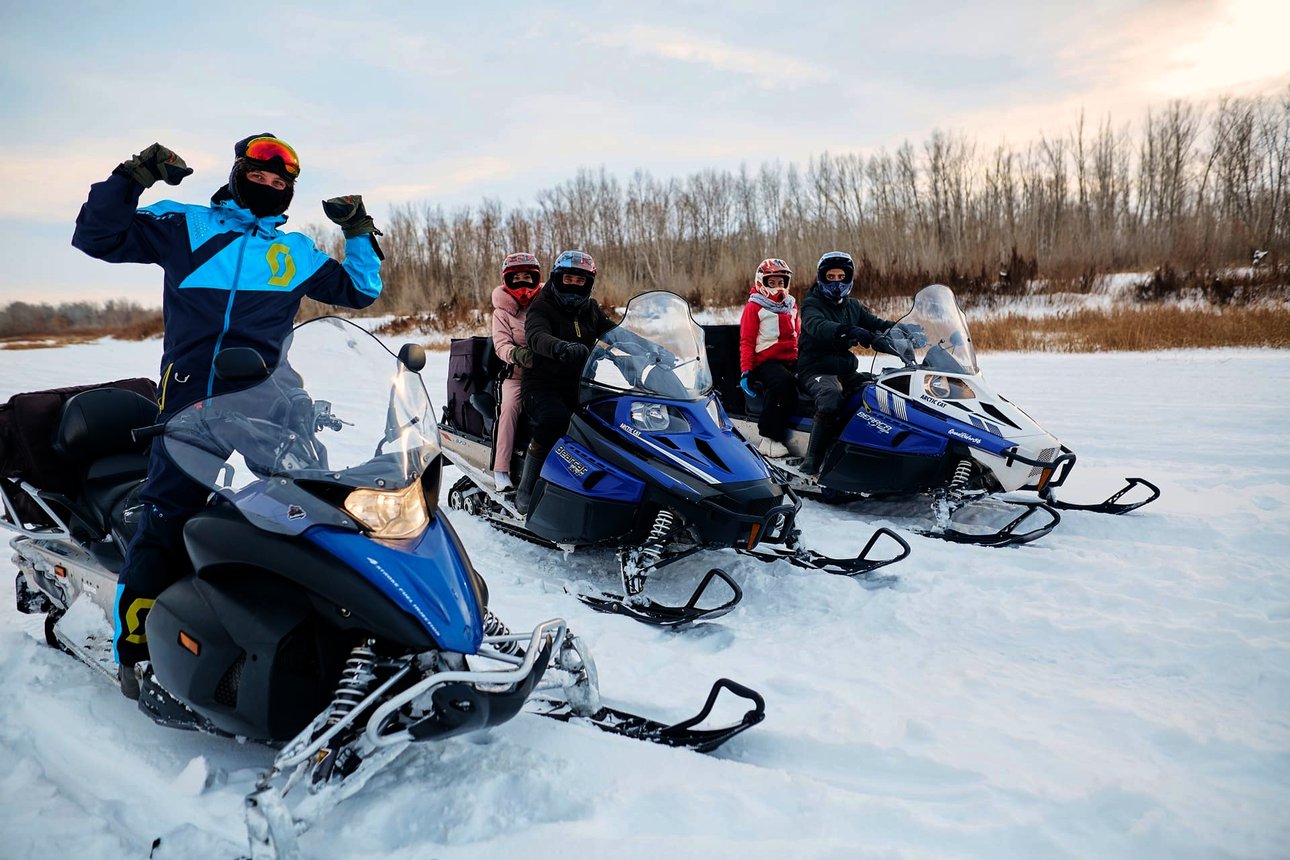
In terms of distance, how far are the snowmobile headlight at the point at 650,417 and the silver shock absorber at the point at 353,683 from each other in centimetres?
203

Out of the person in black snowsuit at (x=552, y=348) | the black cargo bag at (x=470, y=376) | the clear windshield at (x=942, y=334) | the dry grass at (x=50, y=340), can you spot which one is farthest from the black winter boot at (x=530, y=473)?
the dry grass at (x=50, y=340)

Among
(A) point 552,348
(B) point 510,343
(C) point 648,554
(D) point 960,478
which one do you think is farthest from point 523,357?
(D) point 960,478

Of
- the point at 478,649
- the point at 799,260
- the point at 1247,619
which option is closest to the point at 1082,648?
the point at 1247,619

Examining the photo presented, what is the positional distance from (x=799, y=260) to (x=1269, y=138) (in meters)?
15.8

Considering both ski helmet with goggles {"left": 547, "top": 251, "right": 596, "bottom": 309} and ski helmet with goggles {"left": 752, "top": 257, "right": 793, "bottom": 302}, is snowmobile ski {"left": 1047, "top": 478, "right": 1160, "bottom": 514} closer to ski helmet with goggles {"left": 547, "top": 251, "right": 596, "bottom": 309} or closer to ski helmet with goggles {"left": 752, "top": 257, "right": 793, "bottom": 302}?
ski helmet with goggles {"left": 752, "top": 257, "right": 793, "bottom": 302}

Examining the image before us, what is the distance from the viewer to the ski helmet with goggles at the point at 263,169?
2.65m

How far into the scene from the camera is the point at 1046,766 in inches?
91.1

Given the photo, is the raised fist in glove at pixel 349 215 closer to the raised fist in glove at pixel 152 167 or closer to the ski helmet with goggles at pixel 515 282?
the raised fist in glove at pixel 152 167

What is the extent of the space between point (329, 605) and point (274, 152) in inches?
66.1

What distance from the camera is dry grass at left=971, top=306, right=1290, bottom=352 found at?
39.0 feet

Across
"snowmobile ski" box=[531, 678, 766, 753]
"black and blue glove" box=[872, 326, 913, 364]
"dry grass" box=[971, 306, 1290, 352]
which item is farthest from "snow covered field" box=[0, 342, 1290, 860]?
"dry grass" box=[971, 306, 1290, 352]

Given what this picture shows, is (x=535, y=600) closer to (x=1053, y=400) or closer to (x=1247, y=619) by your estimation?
(x=1247, y=619)

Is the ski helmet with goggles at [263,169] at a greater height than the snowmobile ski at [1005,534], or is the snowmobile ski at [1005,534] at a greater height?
the ski helmet with goggles at [263,169]

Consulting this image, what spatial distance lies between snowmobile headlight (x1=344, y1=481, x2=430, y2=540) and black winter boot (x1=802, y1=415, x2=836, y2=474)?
3.56m
